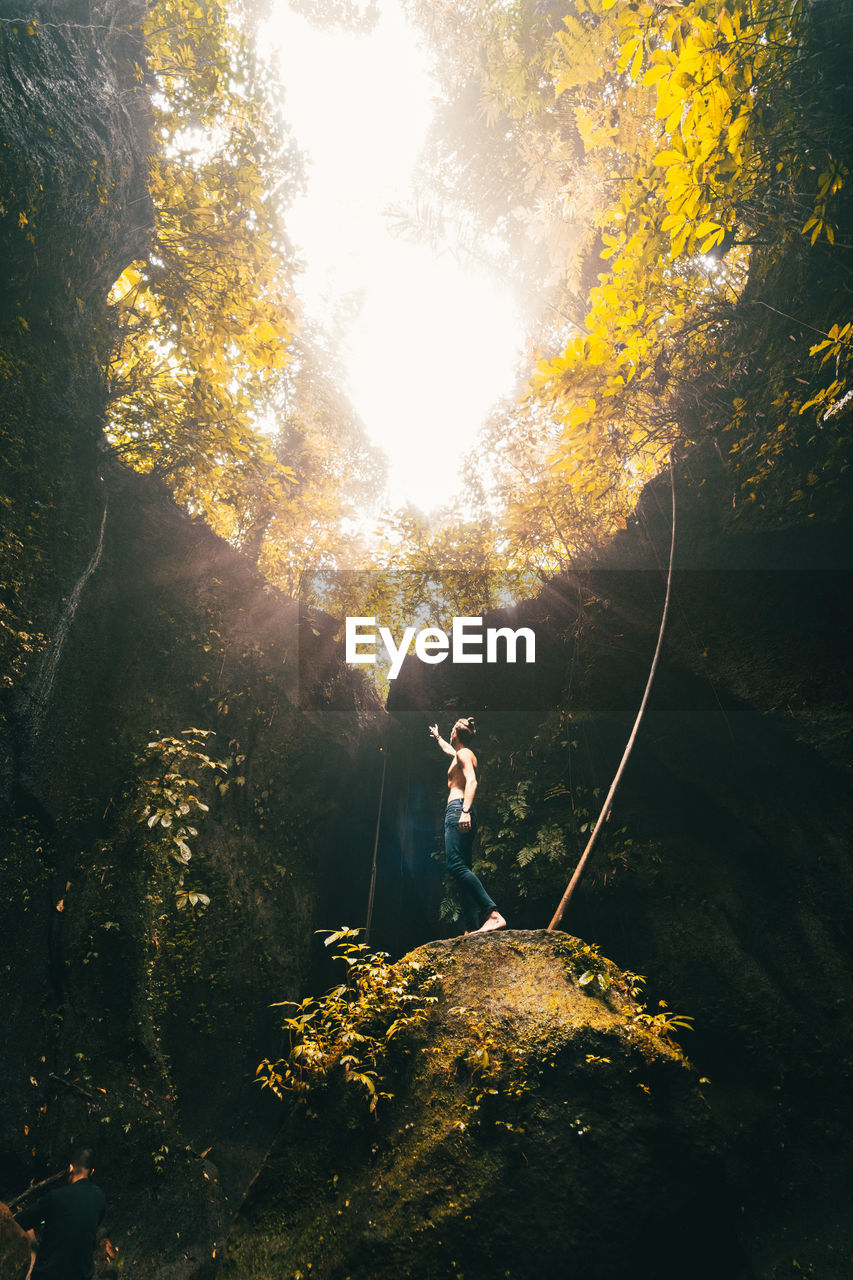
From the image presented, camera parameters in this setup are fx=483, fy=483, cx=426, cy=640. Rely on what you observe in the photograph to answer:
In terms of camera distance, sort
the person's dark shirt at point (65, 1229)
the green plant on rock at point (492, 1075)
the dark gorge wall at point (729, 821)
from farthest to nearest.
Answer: the dark gorge wall at point (729, 821)
the person's dark shirt at point (65, 1229)
the green plant on rock at point (492, 1075)

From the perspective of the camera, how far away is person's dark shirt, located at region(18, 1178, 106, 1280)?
11.1 ft

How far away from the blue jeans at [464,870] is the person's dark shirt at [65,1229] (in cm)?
352

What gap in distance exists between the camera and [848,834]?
15.9ft

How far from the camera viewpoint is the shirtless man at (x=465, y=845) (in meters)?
4.69

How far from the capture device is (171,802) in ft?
17.9

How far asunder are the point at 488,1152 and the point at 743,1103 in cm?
383

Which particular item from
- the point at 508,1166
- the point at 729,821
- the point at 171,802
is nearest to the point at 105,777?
the point at 171,802

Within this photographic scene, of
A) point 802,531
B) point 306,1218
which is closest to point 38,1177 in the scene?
point 306,1218

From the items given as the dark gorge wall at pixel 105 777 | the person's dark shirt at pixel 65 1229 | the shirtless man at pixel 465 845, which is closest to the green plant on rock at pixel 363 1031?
the shirtless man at pixel 465 845

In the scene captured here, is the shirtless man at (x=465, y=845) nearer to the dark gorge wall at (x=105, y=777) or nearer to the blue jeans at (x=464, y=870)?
the blue jeans at (x=464, y=870)

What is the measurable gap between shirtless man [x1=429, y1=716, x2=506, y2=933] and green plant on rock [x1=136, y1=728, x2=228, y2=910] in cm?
266

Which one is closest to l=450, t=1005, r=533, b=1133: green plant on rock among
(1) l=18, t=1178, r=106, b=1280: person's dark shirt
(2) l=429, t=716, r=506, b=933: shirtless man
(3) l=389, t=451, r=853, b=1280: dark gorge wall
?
(2) l=429, t=716, r=506, b=933: shirtless man

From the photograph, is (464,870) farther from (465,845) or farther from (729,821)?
(729,821)

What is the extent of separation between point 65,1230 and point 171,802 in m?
3.15
